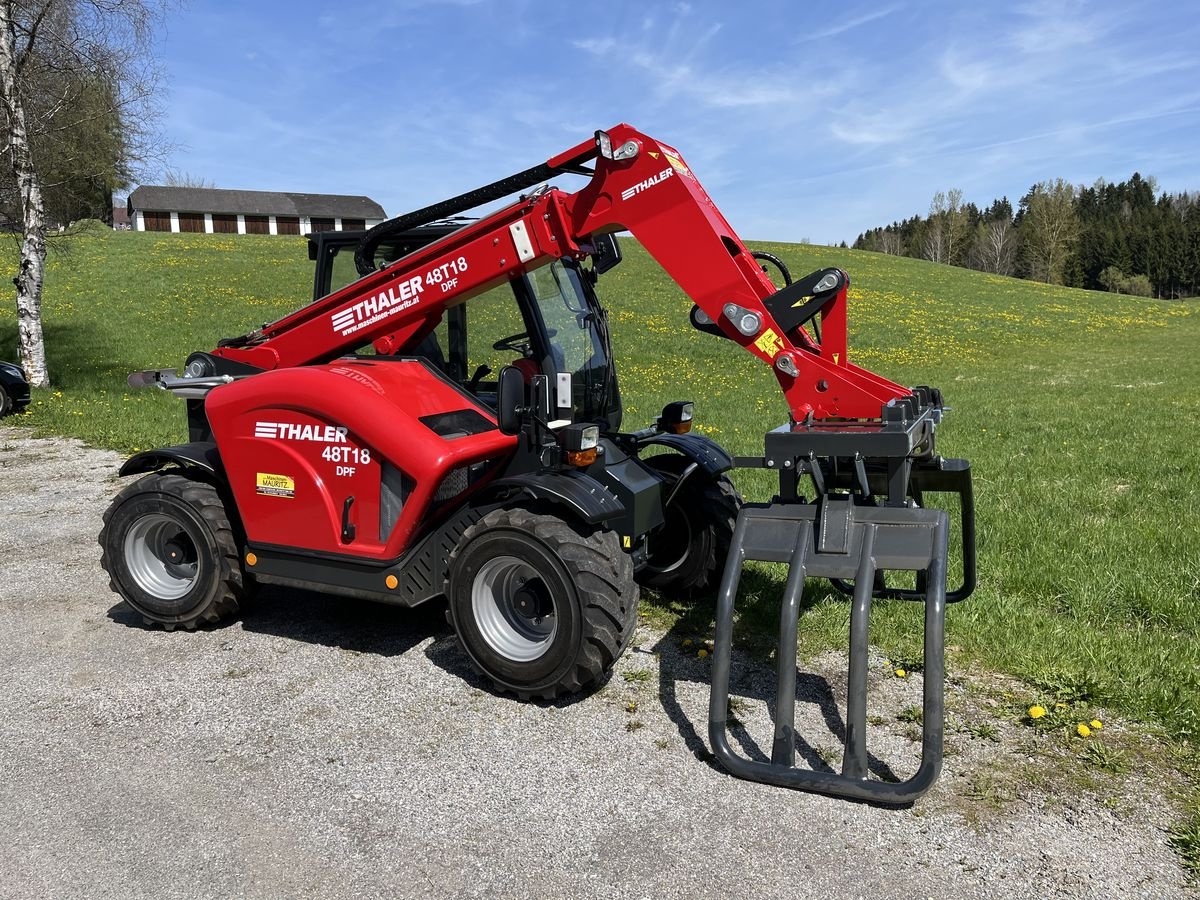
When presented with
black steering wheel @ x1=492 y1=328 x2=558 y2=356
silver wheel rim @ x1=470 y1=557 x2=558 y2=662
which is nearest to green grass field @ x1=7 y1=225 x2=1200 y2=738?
silver wheel rim @ x1=470 y1=557 x2=558 y2=662

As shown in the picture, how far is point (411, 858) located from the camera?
3.25 m

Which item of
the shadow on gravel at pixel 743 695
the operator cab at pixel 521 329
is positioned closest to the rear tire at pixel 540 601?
the shadow on gravel at pixel 743 695

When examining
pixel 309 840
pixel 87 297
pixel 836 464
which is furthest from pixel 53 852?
pixel 87 297

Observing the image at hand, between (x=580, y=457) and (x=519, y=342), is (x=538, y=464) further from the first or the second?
(x=519, y=342)

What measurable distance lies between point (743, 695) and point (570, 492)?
4.35ft

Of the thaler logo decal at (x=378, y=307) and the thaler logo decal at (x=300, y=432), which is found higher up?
the thaler logo decal at (x=378, y=307)

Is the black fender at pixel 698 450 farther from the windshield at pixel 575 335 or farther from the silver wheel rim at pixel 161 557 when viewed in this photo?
the silver wheel rim at pixel 161 557

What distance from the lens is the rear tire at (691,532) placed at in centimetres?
554

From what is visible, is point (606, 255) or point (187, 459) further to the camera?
point (606, 255)

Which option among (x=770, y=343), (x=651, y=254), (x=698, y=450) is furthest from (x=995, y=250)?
(x=651, y=254)

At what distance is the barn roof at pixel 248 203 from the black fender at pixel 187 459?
2903 inches

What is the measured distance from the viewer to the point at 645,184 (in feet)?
14.5

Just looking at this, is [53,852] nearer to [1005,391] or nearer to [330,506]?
[330,506]

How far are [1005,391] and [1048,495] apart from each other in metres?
10.6
